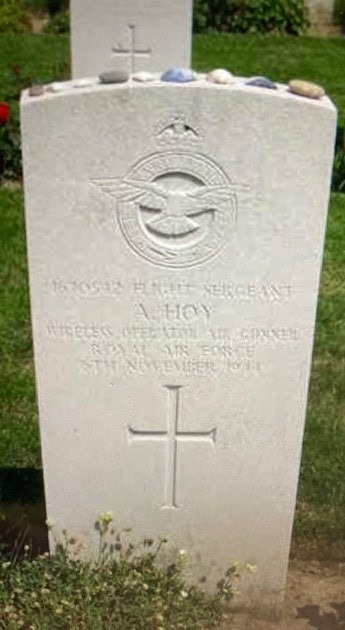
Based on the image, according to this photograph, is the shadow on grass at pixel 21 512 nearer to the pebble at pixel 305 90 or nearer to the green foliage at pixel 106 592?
the green foliage at pixel 106 592

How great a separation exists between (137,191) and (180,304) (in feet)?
Result: 1.27

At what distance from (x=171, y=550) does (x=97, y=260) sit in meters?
1.11

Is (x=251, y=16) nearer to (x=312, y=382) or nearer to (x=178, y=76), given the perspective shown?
(x=312, y=382)

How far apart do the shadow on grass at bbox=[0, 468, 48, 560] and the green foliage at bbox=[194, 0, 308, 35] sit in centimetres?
1052

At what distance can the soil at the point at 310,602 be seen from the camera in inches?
126

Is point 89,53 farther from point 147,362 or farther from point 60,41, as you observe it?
point 60,41

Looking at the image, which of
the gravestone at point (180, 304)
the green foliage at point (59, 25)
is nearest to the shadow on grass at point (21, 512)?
the gravestone at point (180, 304)

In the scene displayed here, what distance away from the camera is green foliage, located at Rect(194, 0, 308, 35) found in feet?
43.1

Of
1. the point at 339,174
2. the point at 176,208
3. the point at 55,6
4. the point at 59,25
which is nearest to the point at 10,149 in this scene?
the point at 339,174

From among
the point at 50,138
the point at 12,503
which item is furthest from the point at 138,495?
the point at 50,138

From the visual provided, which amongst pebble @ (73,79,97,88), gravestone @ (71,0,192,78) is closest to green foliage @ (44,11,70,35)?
gravestone @ (71,0,192,78)

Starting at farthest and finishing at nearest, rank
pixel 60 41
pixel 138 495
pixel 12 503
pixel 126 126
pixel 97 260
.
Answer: pixel 60 41
pixel 12 503
pixel 138 495
pixel 97 260
pixel 126 126

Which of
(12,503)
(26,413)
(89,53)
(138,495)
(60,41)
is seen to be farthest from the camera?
(60,41)

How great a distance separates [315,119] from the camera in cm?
250
